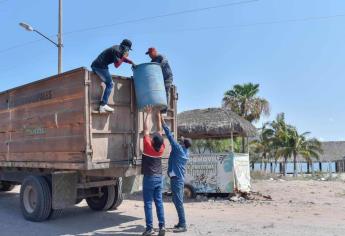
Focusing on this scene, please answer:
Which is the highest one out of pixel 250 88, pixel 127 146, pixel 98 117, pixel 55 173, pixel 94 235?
pixel 250 88

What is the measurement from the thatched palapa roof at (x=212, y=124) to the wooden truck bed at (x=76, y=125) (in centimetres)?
822

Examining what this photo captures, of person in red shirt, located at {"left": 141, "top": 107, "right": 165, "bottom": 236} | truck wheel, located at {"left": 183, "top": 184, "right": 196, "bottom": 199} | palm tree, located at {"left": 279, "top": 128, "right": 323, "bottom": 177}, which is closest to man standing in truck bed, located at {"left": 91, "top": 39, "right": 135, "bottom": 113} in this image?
person in red shirt, located at {"left": 141, "top": 107, "right": 165, "bottom": 236}

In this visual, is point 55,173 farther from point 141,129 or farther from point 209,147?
point 209,147

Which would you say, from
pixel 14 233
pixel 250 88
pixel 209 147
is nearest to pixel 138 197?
pixel 14 233

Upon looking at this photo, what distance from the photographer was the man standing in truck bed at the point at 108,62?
25.2ft

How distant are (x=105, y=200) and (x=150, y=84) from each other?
3.63m

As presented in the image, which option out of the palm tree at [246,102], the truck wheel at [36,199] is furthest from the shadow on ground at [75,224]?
the palm tree at [246,102]

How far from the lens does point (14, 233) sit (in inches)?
310

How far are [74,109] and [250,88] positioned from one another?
33791 mm

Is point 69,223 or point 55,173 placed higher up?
point 55,173

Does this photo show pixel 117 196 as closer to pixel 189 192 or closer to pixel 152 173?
pixel 152 173

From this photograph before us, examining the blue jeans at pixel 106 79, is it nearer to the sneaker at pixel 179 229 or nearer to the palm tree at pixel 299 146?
the sneaker at pixel 179 229

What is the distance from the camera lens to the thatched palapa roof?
55.7 feet

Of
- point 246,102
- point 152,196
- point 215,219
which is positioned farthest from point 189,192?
point 246,102
